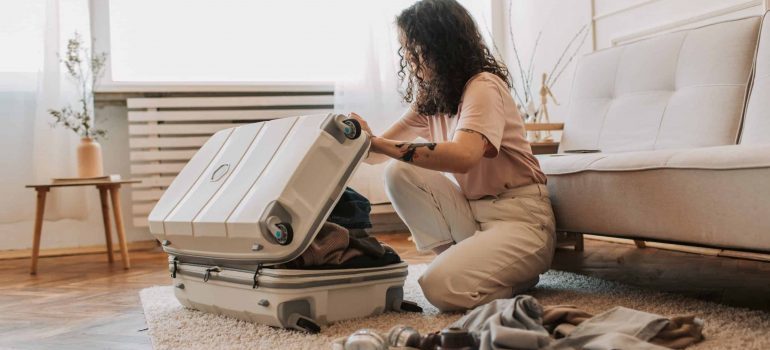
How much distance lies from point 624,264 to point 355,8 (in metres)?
1.96

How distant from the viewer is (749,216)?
1354 millimetres

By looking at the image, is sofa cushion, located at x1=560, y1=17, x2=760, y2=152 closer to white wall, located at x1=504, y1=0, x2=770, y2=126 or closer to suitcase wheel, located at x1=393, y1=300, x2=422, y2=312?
white wall, located at x1=504, y1=0, x2=770, y2=126

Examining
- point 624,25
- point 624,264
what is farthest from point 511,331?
point 624,25

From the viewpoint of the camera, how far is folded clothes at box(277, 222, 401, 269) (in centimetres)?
151

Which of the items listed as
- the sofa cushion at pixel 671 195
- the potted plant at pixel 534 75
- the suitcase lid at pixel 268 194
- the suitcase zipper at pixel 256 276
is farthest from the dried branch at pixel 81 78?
the sofa cushion at pixel 671 195

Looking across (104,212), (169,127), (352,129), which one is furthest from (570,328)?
(169,127)

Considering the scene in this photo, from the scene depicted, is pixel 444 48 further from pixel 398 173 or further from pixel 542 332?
pixel 542 332

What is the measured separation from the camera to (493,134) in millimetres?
1600

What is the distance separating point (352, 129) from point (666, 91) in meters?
1.21

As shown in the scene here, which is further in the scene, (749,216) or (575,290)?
(575,290)

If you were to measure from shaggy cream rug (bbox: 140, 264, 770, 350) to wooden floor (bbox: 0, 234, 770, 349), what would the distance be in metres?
0.07

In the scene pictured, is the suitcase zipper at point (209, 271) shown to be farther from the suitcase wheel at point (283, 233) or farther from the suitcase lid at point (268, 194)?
the suitcase wheel at point (283, 233)

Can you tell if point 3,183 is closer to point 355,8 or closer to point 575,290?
point 355,8

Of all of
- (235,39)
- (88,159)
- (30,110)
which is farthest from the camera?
(235,39)
